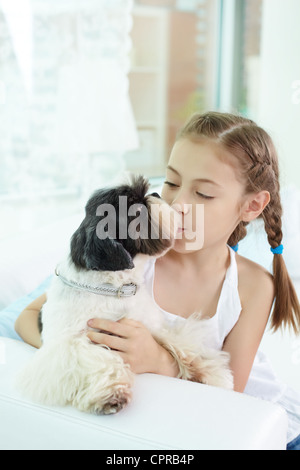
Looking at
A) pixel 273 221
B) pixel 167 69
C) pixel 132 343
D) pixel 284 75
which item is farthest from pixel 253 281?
pixel 167 69

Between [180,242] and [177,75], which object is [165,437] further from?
[177,75]

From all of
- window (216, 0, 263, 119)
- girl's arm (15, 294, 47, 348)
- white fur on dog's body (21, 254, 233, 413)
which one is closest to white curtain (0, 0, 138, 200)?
window (216, 0, 263, 119)

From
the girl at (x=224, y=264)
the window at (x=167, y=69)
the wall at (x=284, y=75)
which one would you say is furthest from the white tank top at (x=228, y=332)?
the window at (x=167, y=69)

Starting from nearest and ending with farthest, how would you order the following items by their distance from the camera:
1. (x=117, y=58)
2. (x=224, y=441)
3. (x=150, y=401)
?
(x=224, y=441), (x=150, y=401), (x=117, y=58)

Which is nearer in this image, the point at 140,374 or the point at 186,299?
the point at 140,374

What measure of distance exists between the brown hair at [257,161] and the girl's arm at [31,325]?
2.02 feet

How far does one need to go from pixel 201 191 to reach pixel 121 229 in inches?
11.4

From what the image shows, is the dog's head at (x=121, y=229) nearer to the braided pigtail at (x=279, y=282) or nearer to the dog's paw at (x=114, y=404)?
the dog's paw at (x=114, y=404)

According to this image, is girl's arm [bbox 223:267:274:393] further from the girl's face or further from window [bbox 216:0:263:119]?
window [bbox 216:0:263:119]

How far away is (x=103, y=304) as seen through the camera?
1.16 meters

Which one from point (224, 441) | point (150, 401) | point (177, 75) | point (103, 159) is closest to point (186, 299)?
point (150, 401)

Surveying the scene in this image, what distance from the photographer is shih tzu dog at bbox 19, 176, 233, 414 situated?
100cm

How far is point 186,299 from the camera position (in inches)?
56.7

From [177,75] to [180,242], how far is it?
381 centimetres
